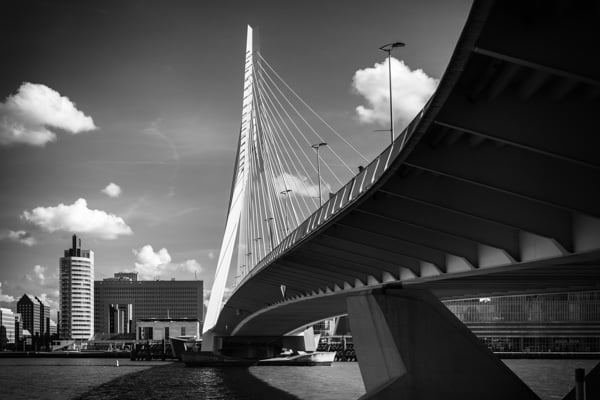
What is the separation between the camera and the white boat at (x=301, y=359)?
281ft

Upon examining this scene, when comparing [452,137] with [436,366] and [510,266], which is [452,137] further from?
[436,366]

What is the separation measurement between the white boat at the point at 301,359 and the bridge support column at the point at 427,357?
60.8 meters

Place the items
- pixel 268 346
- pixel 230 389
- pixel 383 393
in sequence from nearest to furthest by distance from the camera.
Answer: pixel 383 393, pixel 230 389, pixel 268 346

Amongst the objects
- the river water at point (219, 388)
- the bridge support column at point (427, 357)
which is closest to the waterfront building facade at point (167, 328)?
the river water at point (219, 388)

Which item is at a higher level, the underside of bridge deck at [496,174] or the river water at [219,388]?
the underside of bridge deck at [496,174]

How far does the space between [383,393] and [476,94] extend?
1342 cm

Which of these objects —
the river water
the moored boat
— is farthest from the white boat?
the river water

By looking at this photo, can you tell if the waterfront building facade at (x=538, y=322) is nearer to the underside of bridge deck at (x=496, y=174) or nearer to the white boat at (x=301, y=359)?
the white boat at (x=301, y=359)

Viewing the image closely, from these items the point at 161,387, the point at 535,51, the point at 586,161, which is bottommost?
the point at 161,387

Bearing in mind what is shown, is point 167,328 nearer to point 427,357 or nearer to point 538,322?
point 538,322

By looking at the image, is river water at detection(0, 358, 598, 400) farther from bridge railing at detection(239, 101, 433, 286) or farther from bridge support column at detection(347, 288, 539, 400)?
bridge railing at detection(239, 101, 433, 286)

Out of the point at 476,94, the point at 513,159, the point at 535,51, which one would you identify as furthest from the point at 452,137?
the point at 535,51

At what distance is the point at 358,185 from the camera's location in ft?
65.0

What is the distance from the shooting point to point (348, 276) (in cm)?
3044
